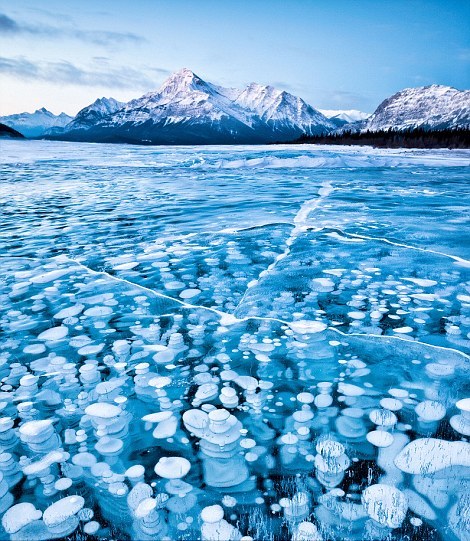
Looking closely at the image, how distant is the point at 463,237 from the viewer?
5.78 m

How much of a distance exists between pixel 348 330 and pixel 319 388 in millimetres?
837

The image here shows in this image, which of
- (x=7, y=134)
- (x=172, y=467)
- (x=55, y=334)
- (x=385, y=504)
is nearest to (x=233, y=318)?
(x=55, y=334)

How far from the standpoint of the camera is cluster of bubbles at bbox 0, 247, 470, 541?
159 cm

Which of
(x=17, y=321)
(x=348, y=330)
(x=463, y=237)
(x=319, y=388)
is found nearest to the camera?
(x=319, y=388)

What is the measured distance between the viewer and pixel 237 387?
242cm

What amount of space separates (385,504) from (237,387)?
105 cm

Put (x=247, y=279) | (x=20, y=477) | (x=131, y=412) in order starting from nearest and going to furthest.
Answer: (x=20, y=477) < (x=131, y=412) < (x=247, y=279)

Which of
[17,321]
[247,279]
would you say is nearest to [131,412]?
[17,321]

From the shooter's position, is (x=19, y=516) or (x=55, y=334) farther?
(x=55, y=334)

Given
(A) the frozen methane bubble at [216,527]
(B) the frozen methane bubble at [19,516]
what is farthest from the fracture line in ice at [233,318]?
(B) the frozen methane bubble at [19,516]

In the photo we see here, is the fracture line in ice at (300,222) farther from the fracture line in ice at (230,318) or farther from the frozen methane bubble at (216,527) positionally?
the frozen methane bubble at (216,527)

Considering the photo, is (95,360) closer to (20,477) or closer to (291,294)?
(20,477)

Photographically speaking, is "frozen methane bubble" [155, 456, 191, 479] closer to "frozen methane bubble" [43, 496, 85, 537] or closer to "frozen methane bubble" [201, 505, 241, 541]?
"frozen methane bubble" [201, 505, 241, 541]

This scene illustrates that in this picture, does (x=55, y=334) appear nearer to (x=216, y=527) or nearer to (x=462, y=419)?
(x=216, y=527)
